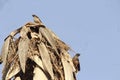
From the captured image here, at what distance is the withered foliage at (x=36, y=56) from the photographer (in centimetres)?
1175

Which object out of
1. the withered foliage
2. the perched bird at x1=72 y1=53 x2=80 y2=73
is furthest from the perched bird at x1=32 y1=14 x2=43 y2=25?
the perched bird at x1=72 y1=53 x2=80 y2=73

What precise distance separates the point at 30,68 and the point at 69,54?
1167 millimetres

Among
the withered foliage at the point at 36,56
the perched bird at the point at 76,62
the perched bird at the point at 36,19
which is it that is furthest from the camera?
the perched bird at the point at 36,19

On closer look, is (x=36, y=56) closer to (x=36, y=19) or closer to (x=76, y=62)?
(x=76, y=62)

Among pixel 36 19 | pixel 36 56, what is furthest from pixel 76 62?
A: pixel 36 19

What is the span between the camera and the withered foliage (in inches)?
463

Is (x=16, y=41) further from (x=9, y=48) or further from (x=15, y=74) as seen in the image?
(x=15, y=74)

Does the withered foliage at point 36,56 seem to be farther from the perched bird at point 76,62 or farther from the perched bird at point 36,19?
the perched bird at point 36,19

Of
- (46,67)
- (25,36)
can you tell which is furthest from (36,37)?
(46,67)

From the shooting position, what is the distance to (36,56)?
470 inches

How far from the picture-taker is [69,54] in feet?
41.3

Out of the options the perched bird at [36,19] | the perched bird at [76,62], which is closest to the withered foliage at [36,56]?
the perched bird at [76,62]

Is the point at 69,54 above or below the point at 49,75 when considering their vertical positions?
above

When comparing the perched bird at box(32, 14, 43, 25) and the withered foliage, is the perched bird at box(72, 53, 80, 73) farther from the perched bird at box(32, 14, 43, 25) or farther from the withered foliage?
the perched bird at box(32, 14, 43, 25)
